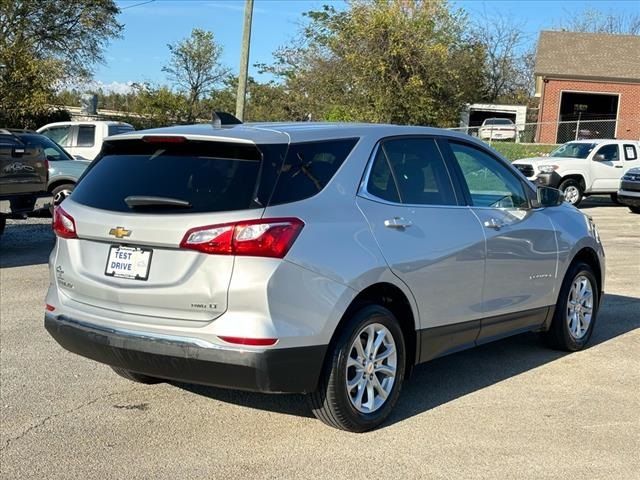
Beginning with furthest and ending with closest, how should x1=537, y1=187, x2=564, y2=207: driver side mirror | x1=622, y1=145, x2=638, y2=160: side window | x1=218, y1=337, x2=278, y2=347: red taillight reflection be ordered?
x1=622, y1=145, x2=638, y2=160: side window < x1=537, y1=187, x2=564, y2=207: driver side mirror < x1=218, y1=337, x2=278, y2=347: red taillight reflection

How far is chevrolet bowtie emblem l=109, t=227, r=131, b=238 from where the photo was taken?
13.6ft

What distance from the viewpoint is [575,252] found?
622 cm

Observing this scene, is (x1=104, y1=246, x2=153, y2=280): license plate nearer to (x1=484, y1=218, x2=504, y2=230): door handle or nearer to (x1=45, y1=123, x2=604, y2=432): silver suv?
(x1=45, y1=123, x2=604, y2=432): silver suv

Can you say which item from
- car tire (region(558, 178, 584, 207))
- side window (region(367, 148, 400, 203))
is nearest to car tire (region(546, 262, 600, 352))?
side window (region(367, 148, 400, 203))

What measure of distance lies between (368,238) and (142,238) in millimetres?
1266

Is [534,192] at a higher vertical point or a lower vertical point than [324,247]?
higher

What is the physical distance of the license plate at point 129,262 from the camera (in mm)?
4098

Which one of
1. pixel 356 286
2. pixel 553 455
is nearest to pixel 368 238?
pixel 356 286

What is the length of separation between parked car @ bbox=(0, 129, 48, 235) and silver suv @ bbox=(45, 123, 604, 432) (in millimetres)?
6370

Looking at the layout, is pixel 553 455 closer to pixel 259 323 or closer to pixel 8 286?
pixel 259 323

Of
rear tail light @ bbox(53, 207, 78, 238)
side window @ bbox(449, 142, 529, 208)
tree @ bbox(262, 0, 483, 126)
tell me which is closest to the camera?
rear tail light @ bbox(53, 207, 78, 238)

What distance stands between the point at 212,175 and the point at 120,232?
1.98ft

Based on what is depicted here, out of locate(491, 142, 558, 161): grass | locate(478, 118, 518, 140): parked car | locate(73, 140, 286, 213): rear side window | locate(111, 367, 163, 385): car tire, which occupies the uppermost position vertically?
locate(478, 118, 518, 140): parked car

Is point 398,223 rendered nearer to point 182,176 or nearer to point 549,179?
point 182,176
